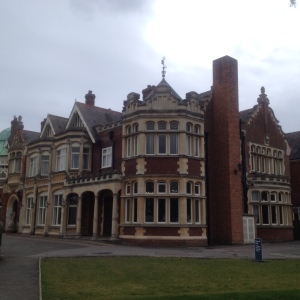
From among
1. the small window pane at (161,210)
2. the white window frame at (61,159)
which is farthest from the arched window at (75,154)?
the small window pane at (161,210)

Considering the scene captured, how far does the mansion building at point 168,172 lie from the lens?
85.2ft

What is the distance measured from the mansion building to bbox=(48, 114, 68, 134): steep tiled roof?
196 mm

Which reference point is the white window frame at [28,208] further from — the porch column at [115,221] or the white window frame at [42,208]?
the porch column at [115,221]

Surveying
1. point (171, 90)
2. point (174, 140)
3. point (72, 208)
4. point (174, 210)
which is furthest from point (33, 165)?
point (174, 210)

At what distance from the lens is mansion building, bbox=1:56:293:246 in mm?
25969

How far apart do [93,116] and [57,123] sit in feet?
14.2

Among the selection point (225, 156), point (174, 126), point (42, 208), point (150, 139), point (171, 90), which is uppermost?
point (171, 90)

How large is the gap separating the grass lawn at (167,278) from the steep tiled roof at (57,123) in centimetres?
2118

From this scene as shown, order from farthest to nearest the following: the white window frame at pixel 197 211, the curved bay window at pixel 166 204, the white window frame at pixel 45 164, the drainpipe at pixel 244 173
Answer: the white window frame at pixel 45 164 → the drainpipe at pixel 244 173 → the white window frame at pixel 197 211 → the curved bay window at pixel 166 204

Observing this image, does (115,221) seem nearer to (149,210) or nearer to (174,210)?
(149,210)

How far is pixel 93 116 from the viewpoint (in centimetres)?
3469

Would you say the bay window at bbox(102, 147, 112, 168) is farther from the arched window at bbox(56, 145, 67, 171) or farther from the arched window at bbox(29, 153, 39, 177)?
the arched window at bbox(29, 153, 39, 177)

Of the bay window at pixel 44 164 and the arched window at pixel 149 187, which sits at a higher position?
the bay window at pixel 44 164

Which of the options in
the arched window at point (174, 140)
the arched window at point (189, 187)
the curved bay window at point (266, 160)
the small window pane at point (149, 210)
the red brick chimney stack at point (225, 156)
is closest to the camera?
the small window pane at point (149, 210)
